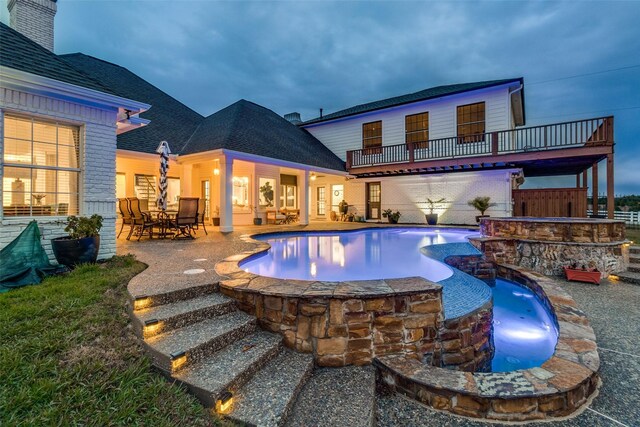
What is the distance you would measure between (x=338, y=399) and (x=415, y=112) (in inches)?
553

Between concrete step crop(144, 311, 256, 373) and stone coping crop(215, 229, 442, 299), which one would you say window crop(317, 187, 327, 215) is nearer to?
stone coping crop(215, 229, 442, 299)

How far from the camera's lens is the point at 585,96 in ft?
126

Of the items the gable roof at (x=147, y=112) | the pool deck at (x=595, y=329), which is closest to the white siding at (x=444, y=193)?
the pool deck at (x=595, y=329)

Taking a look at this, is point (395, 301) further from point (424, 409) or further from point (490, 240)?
point (490, 240)

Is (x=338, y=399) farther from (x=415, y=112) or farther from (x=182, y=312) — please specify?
(x=415, y=112)

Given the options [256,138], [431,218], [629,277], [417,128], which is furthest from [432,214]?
[256,138]

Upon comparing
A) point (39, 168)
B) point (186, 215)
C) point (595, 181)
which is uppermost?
point (595, 181)

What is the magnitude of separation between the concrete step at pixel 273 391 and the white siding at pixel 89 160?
14.2ft

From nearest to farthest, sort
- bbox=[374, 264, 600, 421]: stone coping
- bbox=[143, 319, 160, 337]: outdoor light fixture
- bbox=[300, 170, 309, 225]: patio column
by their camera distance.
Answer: bbox=[374, 264, 600, 421]: stone coping < bbox=[143, 319, 160, 337]: outdoor light fixture < bbox=[300, 170, 309, 225]: patio column

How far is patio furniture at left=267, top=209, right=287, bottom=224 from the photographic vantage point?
493 inches

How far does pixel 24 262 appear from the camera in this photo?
3.61 meters

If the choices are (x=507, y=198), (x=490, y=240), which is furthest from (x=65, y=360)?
(x=507, y=198)

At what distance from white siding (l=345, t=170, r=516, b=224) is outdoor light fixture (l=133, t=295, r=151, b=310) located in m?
13.0

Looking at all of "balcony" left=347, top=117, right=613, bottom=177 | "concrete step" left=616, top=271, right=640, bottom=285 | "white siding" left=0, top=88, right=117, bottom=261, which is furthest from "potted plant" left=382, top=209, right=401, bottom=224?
"white siding" left=0, top=88, right=117, bottom=261
